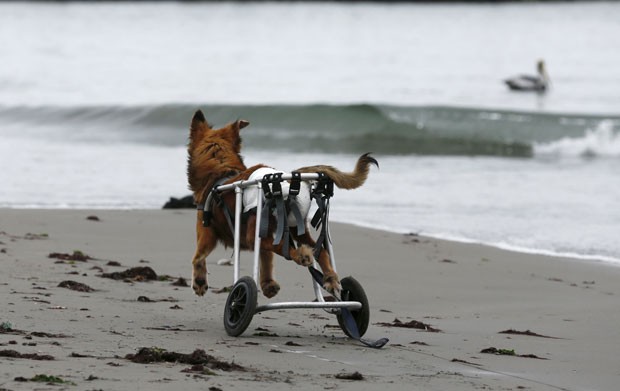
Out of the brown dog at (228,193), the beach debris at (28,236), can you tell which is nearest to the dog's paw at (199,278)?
the brown dog at (228,193)

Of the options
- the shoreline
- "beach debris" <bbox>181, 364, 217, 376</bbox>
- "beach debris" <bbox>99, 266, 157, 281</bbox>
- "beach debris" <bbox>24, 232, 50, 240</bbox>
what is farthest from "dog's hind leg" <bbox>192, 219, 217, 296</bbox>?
the shoreline

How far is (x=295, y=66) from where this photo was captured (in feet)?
189

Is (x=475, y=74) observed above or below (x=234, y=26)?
below

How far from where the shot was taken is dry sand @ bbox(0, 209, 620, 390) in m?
5.80

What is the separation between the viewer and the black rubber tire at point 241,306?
6.83 m

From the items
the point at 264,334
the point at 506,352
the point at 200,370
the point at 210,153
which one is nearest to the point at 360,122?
the point at 210,153

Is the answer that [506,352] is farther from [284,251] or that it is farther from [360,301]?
[284,251]

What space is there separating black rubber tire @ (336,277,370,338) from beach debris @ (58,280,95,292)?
7.12ft

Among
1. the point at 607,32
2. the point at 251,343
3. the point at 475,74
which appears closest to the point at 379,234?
the point at 251,343

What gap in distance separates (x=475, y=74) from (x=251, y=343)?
4902 centimetres

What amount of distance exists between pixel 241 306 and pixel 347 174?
1.09 meters

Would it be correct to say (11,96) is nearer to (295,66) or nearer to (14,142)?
(14,142)

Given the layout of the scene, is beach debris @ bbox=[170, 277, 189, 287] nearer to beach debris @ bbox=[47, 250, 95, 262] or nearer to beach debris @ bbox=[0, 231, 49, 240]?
beach debris @ bbox=[47, 250, 95, 262]

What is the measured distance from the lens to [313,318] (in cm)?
796
